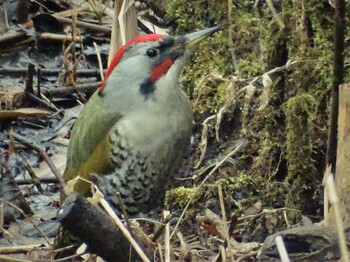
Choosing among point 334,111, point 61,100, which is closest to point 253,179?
point 334,111

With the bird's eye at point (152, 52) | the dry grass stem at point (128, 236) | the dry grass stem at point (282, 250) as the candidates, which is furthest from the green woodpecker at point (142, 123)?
the dry grass stem at point (282, 250)

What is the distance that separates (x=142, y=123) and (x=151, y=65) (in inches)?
9.9

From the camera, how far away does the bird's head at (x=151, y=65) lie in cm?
440

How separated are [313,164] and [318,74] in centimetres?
40

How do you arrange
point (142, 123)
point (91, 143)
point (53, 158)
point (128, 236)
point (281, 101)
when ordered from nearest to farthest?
point (128, 236) → point (142, 123) → point (91, 143) → point (281, 101) → point (53, 158)

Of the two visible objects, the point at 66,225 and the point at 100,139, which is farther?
the point at 100,139

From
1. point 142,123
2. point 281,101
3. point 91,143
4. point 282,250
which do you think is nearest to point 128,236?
point 282,250

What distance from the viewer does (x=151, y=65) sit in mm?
4434

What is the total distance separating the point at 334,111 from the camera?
159 inches

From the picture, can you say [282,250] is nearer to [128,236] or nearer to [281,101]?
[128,236]

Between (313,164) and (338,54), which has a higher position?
(338,54)

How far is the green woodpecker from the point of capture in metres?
4.39

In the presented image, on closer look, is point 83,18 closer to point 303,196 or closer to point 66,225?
point 303,196

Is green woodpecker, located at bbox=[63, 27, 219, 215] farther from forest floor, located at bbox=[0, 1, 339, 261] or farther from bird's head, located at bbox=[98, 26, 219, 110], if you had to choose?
forest floor, located at bbox=[0, 1, 339, 261]
